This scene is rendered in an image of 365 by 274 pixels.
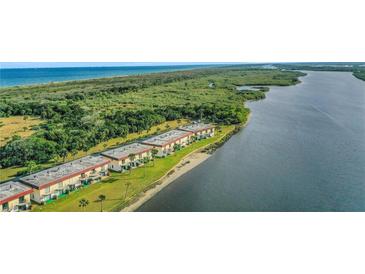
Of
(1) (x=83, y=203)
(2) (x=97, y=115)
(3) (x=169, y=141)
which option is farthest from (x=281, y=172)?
(2) (x=97, y=115)

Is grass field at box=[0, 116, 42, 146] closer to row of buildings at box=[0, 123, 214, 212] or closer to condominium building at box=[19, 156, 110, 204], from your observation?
condominium building at box=[19, 156, 110, 204]

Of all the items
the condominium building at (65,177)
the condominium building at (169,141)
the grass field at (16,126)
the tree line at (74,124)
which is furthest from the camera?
the grass field at (16,126)

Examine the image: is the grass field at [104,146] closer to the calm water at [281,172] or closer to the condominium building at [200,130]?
the condominium building at [200,130]

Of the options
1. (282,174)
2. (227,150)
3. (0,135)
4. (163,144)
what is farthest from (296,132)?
(0,135)

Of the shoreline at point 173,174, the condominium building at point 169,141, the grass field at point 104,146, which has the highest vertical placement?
the condominium building at point 169,141

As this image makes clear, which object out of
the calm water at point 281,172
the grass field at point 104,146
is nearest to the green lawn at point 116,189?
the calm water at point 281,172
